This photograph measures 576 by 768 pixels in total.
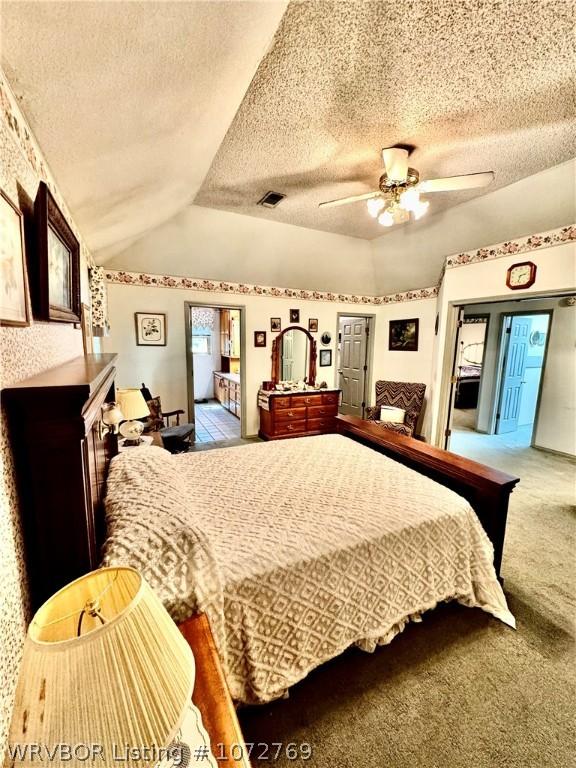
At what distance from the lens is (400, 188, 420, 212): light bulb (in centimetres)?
214

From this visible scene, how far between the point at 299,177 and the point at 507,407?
4831mm

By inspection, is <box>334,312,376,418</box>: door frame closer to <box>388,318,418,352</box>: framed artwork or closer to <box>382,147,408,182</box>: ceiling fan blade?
<box>388,318,418,352</box>: framed artwork

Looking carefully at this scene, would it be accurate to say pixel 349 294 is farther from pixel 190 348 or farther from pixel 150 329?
pixel 150 329

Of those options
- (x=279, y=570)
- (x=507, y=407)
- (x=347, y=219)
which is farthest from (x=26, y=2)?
(x=507, y=407)

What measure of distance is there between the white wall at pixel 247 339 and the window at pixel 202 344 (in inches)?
122

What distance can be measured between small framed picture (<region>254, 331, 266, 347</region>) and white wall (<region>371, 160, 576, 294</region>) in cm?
207

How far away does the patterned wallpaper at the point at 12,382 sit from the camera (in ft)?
2.19

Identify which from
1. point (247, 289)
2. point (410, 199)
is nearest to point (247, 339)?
point (247, 289)

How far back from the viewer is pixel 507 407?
5059 mm

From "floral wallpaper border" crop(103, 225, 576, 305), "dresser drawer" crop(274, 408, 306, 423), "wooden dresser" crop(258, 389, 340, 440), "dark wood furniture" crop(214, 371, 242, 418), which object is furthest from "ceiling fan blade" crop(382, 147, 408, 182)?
"dark wood furniture" crop(214, 371, 242, 418)

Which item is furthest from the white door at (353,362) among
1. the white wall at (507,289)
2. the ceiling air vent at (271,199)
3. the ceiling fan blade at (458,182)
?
the ceiling fan blade at (458,182)

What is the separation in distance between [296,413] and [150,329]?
2.33m

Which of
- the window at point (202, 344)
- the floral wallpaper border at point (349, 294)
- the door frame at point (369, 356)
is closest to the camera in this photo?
the floral wallpaper border at point (349, 294)

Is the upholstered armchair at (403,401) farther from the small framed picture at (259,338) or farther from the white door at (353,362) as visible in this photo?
the small framed picture at (259,338)
